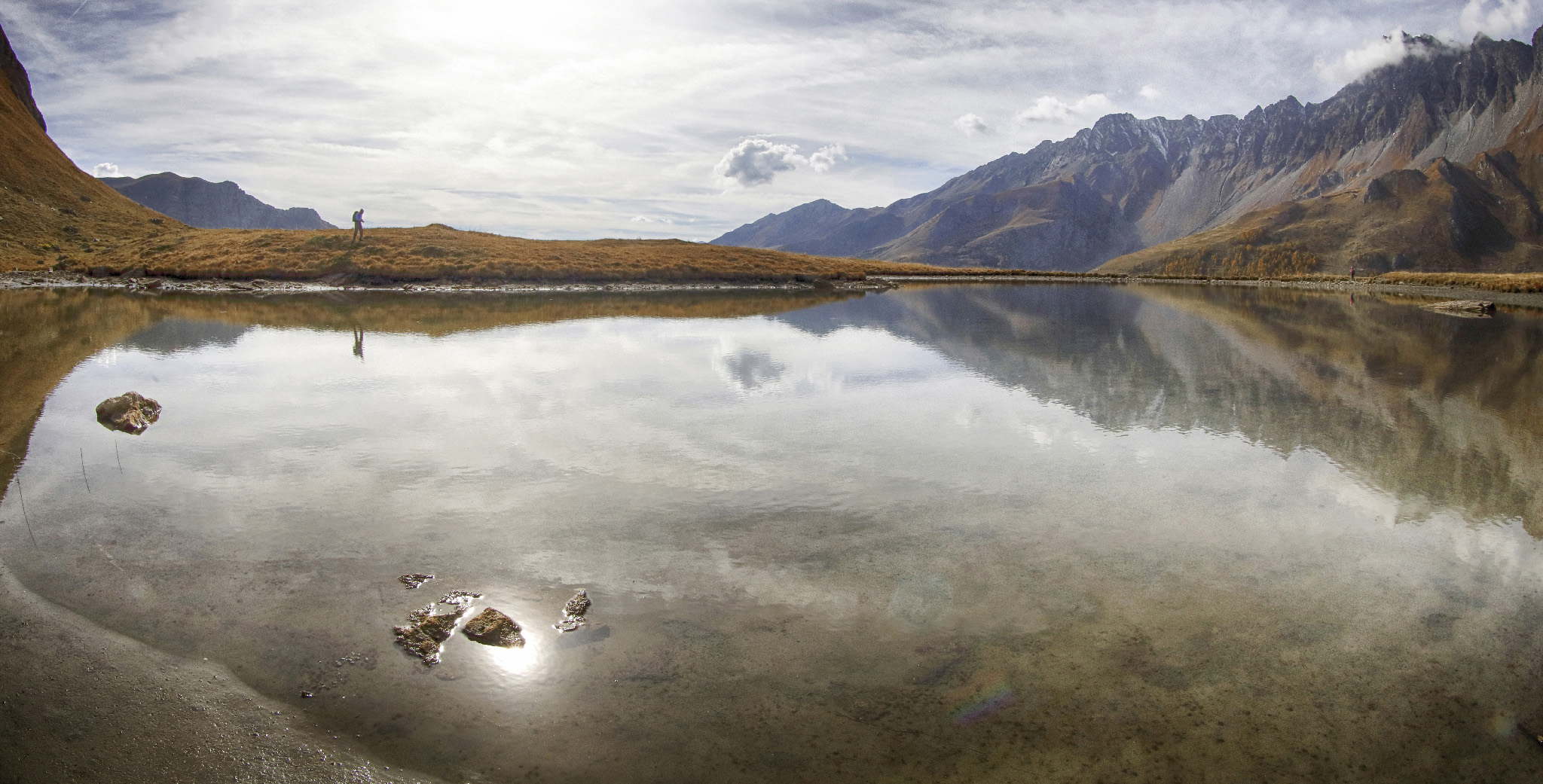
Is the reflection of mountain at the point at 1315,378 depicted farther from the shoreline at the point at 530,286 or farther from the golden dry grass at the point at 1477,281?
the golden dry grass at the point at 1477,281

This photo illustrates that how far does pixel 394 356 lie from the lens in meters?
26.8

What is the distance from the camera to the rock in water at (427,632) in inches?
292

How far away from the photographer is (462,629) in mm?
7871

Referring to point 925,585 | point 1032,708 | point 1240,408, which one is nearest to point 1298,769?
point 1032,708

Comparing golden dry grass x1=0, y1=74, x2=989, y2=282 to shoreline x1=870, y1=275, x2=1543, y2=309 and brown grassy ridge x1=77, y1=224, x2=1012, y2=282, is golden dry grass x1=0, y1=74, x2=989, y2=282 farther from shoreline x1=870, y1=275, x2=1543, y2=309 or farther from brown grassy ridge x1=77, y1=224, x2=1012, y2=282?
shoreline x1=870, y1=275, x2=1543, y2=309

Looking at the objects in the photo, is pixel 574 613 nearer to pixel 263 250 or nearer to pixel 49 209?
pixel 263 250

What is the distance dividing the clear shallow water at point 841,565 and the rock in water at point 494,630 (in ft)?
0.47

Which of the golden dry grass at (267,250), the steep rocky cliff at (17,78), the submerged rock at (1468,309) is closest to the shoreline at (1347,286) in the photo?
the submerged rock at (1468,309)

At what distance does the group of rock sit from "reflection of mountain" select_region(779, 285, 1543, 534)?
42.1ft

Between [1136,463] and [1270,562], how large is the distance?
455cm

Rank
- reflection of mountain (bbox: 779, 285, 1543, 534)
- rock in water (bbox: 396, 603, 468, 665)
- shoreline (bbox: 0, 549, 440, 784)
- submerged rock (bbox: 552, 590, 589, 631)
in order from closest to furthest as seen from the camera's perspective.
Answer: shoreline (bbox: 0, 549, 440, 784) < rock in water (bbox: 396, 603, 468, 665) < submerged rock (bbox: 552, 590, 589, 631) < reflection of mountain (bbox: 779, 285, 1543, 534)

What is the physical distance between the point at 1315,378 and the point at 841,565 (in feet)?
75.4

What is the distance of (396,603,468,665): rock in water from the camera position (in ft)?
24.3

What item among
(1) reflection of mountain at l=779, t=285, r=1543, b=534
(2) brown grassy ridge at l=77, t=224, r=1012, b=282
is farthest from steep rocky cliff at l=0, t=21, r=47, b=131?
(1) reflection of mountain at l=779, t=285, r=1543, b=534
